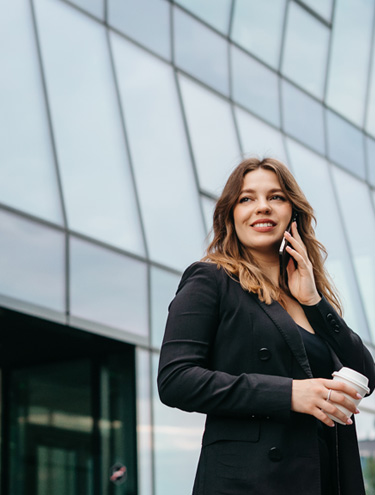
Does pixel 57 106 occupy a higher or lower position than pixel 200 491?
higher

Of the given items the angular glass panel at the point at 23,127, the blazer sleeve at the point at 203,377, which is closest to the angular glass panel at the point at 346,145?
the angular glass panel at the point at 23,127

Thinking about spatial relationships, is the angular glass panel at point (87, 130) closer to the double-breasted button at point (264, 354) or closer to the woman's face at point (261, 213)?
the woman's face at point (261, 213)

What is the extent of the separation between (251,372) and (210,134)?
840 cm

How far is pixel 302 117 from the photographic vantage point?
12883 millimetres

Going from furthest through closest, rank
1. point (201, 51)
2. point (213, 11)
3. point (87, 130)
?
1. point (213, 11)
2. point (201, 51)
3. point (87, 130)

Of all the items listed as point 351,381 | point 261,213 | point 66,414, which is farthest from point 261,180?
point 66,414

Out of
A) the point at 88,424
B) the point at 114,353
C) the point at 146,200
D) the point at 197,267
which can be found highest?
the point at 146,200

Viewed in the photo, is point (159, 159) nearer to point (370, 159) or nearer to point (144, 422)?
point (144, 422)

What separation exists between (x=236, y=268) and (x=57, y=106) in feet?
19.9

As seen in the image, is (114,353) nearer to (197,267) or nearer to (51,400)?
(51,400)

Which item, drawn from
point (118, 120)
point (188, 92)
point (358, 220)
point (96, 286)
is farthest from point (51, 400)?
point (358, 220)

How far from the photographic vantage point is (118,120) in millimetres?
9094

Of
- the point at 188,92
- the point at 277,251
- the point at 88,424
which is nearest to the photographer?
the point at 277,251

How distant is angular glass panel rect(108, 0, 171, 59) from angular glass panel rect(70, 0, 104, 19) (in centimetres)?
13
